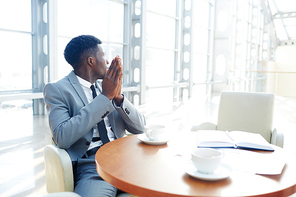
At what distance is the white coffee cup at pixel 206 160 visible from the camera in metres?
0.94

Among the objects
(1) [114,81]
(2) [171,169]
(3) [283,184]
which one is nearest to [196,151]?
(2) [171,169]

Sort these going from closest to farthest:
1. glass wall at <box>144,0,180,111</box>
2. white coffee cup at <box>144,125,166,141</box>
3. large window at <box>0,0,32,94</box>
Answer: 1. white coffee cup at <box>144,125,166,141</box>
2. large window at <box>0,0,32,94</box>
3. glass wall at <box>144,0,180,111</box>

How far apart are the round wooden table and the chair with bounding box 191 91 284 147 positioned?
118 cm

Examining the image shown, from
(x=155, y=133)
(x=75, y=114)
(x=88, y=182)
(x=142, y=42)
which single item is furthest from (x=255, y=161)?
(x=142, y=42)

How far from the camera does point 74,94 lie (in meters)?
1.59

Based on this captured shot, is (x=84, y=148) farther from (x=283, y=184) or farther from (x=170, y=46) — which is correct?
(x=170, y=46)

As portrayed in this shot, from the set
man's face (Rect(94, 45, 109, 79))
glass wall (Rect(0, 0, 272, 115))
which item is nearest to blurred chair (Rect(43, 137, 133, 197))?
man's face (Rect(94, 45, 109, 79))

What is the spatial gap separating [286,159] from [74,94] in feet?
3.62

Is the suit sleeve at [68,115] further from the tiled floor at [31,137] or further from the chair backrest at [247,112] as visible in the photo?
the chair backrest at [247,112]

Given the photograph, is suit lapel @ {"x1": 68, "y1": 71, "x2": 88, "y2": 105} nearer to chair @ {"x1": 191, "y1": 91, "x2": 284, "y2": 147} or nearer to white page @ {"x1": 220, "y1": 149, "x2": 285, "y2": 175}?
white page @ {"x1": 220, "y1": 149, "x2": 285, "y2": 175}

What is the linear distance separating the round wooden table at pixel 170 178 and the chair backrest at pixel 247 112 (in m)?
1.18

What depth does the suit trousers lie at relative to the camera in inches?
50.8

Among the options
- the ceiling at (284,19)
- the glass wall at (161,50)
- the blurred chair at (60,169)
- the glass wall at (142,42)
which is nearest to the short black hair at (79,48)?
the blurred chair at (60,169)

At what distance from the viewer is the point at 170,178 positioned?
39.0 inches
